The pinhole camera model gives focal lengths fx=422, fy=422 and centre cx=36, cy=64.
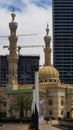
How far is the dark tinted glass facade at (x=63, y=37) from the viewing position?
634ft

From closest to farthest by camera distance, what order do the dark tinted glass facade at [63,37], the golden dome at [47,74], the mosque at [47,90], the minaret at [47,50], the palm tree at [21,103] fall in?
the palm tree at [21,103]
the mosque at [47,90]
the golden dome at [47,74]
the minaret at [47,50]
the dark tinted glass facade at [63,37]

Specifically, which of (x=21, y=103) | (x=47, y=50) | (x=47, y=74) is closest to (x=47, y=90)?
(x=47, y=74)

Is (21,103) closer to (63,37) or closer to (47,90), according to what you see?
(47,90)

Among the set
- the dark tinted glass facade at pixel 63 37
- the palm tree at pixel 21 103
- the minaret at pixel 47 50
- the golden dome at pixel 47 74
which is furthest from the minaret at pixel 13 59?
the dark tinted glass facade at pixel 63 37

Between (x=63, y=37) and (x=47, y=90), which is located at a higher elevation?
(x=63, y=37)

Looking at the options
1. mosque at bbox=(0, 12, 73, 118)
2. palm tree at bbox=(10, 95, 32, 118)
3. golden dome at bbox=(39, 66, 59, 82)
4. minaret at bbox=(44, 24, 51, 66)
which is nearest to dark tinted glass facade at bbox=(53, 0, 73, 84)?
minaret at bbox=(44, 24, 51, 66)

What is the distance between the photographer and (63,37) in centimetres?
19338

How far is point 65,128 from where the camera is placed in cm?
8294

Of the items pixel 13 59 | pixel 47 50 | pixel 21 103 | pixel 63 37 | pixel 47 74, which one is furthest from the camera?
pixel 63 37

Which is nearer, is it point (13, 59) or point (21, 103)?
point (21, 103)

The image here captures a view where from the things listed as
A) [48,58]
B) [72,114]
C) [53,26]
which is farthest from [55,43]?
[72,114]

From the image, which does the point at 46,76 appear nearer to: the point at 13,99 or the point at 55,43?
the point at 13,99

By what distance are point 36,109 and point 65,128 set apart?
3272 cm

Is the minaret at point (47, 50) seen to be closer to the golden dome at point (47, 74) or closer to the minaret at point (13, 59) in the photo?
the golden dome at point (47, 74)
